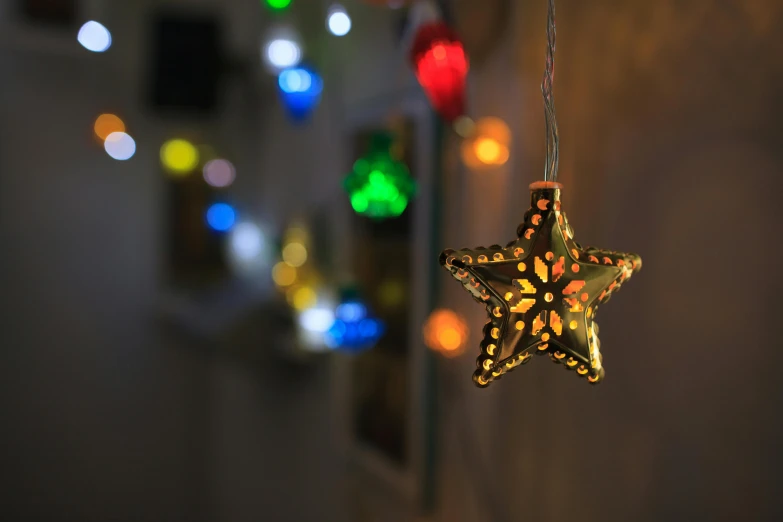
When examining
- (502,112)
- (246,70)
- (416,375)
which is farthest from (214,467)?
(502,112)

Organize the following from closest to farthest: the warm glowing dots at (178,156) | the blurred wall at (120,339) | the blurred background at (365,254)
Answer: the blurred background at (365,254) → the blurred wall at (120,339) → the warm glowing dots at (178,156)

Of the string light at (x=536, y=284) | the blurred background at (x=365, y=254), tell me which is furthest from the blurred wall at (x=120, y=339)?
the string light at (x=536, y=284)

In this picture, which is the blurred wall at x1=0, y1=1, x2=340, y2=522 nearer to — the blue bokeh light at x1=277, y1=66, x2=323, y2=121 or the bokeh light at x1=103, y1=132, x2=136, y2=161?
the bokeh light at x1=103, y1=132, x2=136, y2=161

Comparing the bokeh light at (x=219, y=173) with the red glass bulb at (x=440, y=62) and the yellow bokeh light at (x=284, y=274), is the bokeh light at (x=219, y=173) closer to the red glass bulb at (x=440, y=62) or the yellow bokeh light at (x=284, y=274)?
the yellow bokeh light at (x=284, y=274)

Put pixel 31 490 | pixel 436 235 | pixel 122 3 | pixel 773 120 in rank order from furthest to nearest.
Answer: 1. pixel 122 3
2. pixel 31 490
3. pixel 436 235
4. pixel 773 120

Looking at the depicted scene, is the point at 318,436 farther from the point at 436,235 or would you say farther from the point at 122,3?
the point at 122,3

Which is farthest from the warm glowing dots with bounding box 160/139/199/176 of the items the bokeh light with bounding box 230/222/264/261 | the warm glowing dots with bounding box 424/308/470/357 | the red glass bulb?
the red glass bulb
